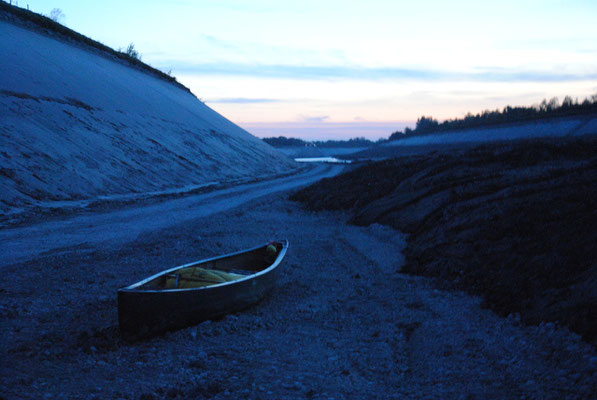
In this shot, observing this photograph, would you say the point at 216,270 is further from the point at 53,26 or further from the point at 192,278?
the point at 53,26

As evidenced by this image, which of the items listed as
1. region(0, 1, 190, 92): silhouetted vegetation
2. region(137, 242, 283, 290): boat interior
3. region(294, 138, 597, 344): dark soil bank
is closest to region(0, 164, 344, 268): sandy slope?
region(137, 242, 283, 290): boat interior

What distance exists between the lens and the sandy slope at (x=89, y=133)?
55.9 feet

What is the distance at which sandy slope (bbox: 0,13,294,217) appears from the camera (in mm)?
17031

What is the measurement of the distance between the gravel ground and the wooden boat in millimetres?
180

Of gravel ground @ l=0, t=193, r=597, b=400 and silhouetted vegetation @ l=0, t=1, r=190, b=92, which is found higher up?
silhouetted vegetation @ l=0, t=1, r=190, b=92

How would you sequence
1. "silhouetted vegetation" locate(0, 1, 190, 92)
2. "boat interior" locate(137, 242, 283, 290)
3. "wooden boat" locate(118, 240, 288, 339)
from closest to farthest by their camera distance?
"wooden boat" locate(118, 240, 288, 339), "boat interior" locate(137, 242, 283, 290), "silhouetted vegetation" locate(0, 1, 190, 92)

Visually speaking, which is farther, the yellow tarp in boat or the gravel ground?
the yellow tarp in boat

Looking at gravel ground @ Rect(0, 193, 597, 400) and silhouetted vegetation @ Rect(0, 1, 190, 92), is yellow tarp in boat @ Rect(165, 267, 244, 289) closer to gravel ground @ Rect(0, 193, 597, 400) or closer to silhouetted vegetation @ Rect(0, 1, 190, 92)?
gravel ground @ Rect(0, 193, 597, 400)

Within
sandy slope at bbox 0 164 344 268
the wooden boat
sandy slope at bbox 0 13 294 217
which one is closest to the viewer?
the wooden boat

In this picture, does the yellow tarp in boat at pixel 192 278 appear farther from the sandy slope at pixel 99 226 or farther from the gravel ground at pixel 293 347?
the sandy slope at pixel 99 226

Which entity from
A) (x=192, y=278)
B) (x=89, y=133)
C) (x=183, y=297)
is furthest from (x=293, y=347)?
(x=89, y=133)

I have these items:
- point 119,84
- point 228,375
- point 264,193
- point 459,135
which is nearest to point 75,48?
point 119,84

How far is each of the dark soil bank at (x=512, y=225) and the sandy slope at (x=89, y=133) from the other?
10.8m

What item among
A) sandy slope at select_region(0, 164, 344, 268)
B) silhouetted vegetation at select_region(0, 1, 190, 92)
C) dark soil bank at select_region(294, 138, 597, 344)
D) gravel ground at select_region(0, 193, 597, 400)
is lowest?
sandy slope at select_region(0, 164, 344, 268)
